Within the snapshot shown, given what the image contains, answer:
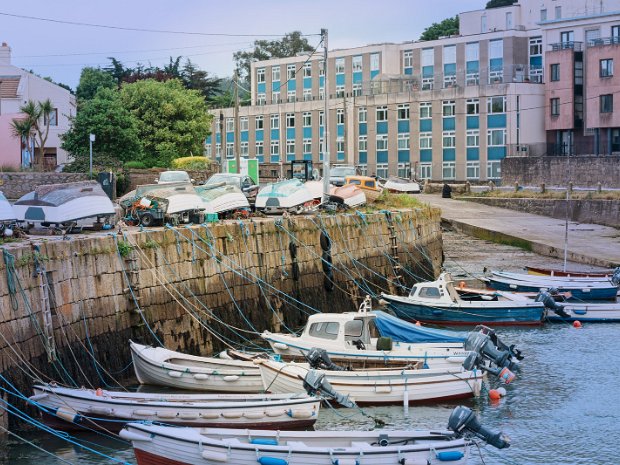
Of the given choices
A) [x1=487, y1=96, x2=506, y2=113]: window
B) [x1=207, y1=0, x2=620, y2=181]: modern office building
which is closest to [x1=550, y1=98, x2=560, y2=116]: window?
[x1=207, y1=0, x2=620, y2=181]: modern office building

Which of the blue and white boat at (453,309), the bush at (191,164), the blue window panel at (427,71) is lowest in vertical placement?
the blue and white boat at (453,309)

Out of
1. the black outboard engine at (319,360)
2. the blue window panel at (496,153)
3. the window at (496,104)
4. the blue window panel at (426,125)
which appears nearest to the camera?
the black outboard engine at (319,360)

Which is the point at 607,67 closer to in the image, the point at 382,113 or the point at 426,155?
the point at 426,155

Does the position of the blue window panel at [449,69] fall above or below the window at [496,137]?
above

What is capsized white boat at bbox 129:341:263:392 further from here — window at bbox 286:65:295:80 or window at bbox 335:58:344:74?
window at bbox 286:65:295:80

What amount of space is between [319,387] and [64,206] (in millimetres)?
11055

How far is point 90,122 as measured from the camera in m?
60.5

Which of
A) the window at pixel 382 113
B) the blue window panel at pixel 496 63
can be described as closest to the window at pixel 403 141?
the window at pixel 382 113

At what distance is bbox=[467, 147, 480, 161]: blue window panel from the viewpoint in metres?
82.2

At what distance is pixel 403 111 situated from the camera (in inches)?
3366

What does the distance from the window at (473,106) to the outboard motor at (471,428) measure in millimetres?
63597

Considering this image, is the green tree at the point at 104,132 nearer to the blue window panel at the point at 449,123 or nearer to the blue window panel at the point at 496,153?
the blue window panel at the point at 449,123

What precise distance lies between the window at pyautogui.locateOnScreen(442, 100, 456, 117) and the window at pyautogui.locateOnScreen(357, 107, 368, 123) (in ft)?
24.9

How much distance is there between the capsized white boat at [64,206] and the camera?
30.5 meters
